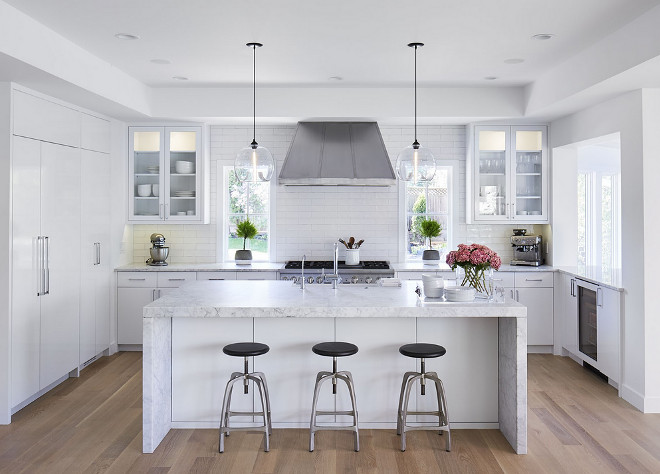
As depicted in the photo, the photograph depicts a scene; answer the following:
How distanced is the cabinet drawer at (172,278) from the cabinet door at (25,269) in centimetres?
171

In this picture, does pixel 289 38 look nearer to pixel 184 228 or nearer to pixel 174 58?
pixel 174 58

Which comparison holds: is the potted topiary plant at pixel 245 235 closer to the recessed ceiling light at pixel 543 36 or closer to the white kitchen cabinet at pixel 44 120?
the white kitchen cabinet at pixel 44 120

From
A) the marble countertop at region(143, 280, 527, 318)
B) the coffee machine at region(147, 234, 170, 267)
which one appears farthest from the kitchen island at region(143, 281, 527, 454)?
the coffee machine at region(147, 234, 170, 267)

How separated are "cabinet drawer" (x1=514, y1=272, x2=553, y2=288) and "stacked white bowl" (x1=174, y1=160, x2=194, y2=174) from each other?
12.6ft

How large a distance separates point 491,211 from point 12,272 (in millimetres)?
4871

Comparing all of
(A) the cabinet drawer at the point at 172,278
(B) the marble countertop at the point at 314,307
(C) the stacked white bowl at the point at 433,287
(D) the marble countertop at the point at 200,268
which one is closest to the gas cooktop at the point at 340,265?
(D) the marble countertop at the point at 200,268

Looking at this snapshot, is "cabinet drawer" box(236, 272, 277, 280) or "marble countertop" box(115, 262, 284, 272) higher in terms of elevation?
"marble countertop" box(115, 262, 284, 272)

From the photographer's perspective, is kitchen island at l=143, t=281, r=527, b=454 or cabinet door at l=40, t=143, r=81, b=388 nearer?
kitchen island at l=143, t=281, r=527, b=454

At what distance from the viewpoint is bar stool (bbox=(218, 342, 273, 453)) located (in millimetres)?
3738

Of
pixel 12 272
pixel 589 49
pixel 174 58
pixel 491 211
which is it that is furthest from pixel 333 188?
pixel 12 272

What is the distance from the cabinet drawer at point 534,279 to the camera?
20.5 ft

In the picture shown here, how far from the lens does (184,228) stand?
6.99 meters

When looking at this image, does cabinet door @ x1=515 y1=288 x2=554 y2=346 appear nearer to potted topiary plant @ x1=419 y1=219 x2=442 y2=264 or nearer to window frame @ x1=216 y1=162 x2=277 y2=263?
potted topiary plant @ x1=419 y1=219 x2=442 y2=264

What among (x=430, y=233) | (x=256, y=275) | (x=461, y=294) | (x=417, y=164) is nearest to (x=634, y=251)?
(x=461, y=294)
